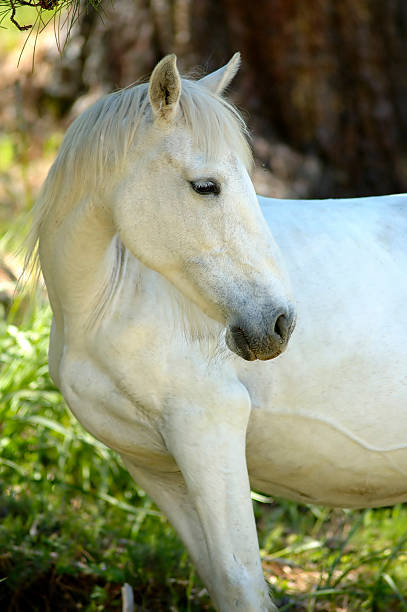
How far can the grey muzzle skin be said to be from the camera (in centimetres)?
186

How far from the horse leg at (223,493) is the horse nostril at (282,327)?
1.12ft

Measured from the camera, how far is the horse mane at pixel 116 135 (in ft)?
6.31

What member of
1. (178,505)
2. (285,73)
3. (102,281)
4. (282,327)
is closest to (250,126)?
(285,73)

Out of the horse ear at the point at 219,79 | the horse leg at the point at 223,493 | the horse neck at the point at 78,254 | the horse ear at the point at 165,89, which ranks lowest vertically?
the horse leg at the point at 223,493

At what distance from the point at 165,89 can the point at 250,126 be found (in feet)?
10.2

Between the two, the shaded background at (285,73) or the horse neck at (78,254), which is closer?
the horse neck at (78,254)

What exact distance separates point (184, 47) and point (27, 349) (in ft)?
9.23

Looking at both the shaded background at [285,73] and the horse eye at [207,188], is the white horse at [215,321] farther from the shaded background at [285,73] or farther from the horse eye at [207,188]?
the shaded background at [285,73]

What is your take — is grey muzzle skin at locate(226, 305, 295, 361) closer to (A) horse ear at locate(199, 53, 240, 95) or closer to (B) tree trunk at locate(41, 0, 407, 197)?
(A) horse ear at locate(199, 53, 240, 95)

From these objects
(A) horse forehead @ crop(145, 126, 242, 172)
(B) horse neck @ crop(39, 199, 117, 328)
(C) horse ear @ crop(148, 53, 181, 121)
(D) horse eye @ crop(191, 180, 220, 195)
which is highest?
(C) horse ear @ crop(148, 53, 181, 121)

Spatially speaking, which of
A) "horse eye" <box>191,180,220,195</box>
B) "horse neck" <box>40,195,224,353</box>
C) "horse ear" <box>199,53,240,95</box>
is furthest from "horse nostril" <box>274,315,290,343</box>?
"horse ear" <box>199,53,240,95</box>

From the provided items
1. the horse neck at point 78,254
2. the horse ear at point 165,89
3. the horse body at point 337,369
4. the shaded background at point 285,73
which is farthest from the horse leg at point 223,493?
the shaded background at point 285,73

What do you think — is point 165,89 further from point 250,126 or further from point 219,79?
point 250,126

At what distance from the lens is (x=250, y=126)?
4.91 m
